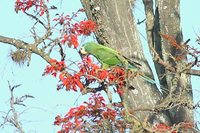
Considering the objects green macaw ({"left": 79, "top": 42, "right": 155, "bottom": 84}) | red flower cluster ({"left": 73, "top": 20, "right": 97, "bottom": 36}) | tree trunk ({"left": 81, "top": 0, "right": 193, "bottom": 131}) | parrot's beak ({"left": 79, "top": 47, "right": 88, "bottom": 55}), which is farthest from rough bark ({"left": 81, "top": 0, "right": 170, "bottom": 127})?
parrot's beak ({"left": 79, "top": 47, "right": 88, "bottom": 55})

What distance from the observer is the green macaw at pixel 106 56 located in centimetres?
607

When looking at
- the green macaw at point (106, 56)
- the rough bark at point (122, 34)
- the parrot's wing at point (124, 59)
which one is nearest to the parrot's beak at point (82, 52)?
the green macaw at point (106, 56)

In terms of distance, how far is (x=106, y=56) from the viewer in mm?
6211

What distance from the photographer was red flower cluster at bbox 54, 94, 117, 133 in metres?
5.35

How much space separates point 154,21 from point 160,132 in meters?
2.83

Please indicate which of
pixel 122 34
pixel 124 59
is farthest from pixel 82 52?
pixel 122 34

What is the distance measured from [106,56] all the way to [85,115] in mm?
794

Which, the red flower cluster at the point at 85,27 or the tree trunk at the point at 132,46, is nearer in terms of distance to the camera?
the red flower cluster at the point at 85,27

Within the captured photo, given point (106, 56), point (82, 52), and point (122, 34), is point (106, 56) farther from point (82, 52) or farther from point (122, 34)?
point (122, 34)

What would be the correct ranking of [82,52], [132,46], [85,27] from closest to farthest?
[82,52], [85,27], [132,46]

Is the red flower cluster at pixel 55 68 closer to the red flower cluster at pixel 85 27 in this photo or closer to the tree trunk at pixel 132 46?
the red flower cluster at pixel 85 27

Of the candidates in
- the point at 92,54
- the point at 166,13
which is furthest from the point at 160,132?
the point at 166,13

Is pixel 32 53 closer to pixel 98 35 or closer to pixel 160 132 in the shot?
pixel 98 35

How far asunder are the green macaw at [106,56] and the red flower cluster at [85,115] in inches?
18.6
